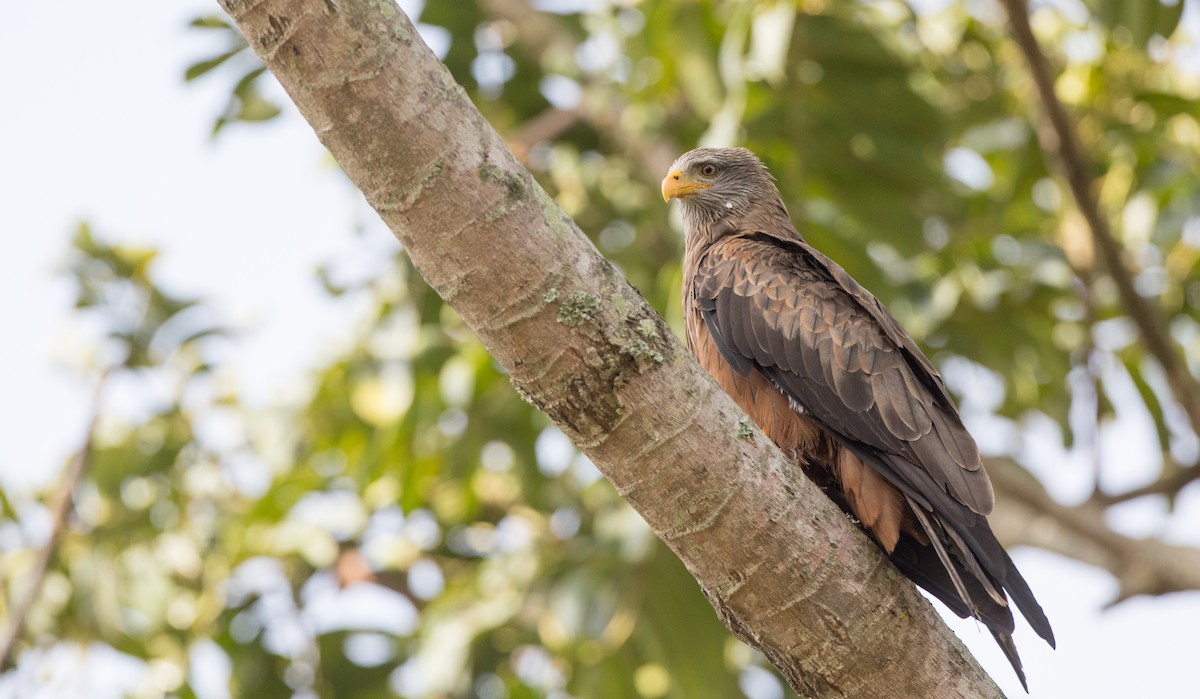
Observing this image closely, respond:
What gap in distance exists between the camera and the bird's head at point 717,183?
5281mm

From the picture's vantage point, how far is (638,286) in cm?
660

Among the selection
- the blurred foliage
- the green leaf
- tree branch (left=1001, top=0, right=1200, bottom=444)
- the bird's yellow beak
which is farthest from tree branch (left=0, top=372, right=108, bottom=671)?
tree branch (left=1001, top=0, right=1200, bottom=444)

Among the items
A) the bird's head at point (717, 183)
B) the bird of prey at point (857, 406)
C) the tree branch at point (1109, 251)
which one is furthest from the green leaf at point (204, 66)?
the tree branch at point (1109, 251)

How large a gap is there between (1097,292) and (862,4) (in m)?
2.37

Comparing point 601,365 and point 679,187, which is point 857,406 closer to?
point 601,365

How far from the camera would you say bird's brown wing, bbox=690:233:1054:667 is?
3.54m

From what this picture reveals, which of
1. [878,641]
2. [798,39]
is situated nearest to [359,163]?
[878,641]

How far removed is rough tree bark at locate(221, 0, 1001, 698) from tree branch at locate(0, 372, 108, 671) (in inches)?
183

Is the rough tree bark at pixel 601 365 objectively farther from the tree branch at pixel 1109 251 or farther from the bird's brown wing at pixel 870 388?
the tree branch at pixel 1109 251

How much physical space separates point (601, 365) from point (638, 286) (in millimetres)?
4050

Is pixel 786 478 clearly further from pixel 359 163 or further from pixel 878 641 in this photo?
pixel 359 163

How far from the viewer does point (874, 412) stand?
3822 mm

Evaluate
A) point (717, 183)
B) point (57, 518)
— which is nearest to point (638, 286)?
point (717, 183)

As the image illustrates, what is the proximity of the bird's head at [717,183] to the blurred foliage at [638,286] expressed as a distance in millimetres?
252
